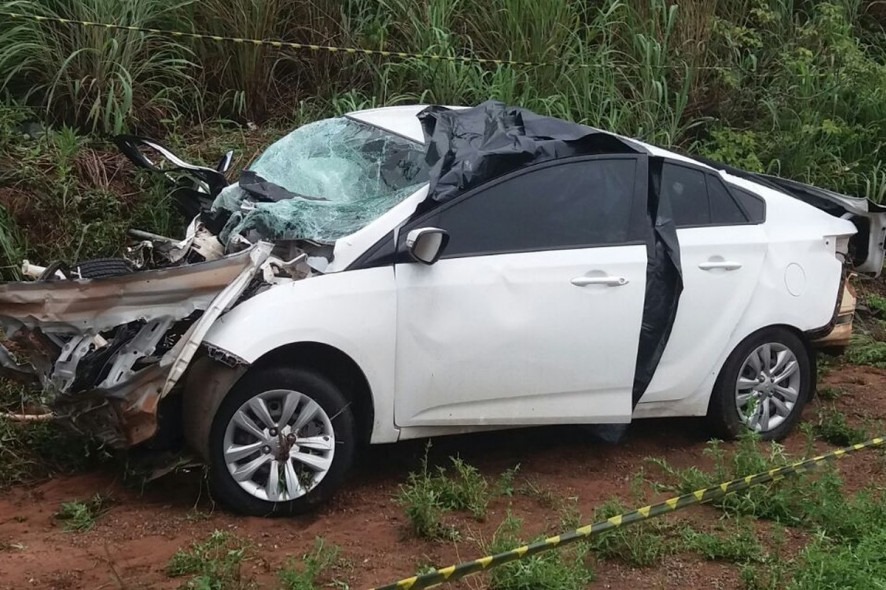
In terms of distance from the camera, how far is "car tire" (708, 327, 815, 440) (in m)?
6.21

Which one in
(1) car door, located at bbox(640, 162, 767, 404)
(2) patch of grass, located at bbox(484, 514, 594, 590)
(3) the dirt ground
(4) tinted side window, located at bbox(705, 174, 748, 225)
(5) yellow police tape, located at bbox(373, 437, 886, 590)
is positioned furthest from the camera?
(4) tinted side window, located at bbox(705, 174, 748, 225)

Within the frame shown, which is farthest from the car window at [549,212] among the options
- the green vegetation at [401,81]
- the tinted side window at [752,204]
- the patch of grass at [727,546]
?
the green vegetation at [401,81]

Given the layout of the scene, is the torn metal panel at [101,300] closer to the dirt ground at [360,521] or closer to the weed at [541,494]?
the dirt ground at [360,521]

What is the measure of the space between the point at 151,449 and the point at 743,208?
3.44 meters

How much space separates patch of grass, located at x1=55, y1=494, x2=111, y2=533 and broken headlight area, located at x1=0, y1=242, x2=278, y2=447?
288 mm

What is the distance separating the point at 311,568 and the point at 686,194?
3077mm

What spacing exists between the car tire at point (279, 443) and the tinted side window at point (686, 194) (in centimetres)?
217

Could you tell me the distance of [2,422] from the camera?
211 inches

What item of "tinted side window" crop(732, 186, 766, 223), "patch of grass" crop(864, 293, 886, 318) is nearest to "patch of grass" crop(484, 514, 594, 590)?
"tinted side window" crop(732, 186, 766, 223)

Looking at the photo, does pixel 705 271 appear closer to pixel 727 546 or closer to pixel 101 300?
pixel 727 546

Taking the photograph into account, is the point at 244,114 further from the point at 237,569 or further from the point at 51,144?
the point at 237,569

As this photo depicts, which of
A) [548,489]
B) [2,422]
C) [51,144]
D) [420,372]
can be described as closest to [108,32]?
[51,144]

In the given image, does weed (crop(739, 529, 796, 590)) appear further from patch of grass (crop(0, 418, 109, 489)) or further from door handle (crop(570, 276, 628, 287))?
patch of grass (crop(0, 418, 109, 489))

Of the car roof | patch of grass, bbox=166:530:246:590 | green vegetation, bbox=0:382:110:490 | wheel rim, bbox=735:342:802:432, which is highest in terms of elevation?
the car roof
